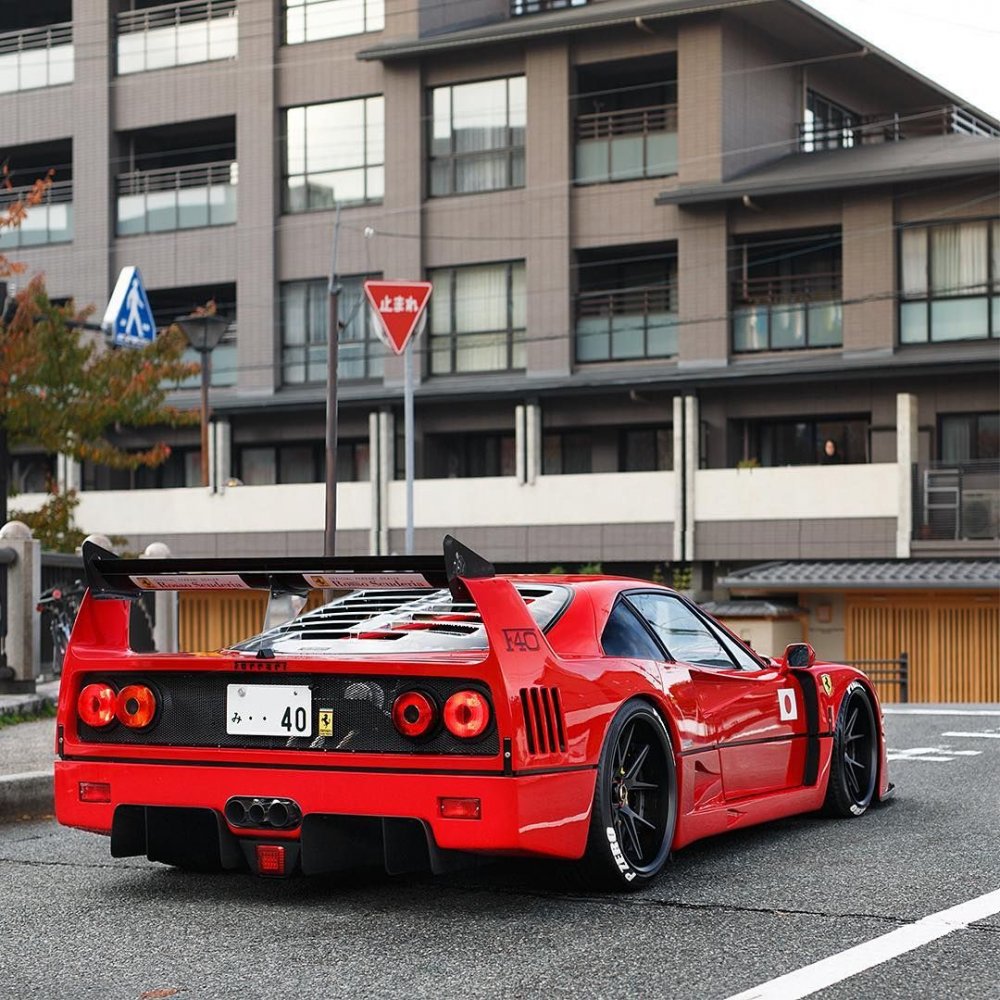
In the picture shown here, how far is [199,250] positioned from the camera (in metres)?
39.6

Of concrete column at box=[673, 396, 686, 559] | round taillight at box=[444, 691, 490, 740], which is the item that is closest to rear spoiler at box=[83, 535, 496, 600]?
round taillight at box=[444, 691, 490, 740]

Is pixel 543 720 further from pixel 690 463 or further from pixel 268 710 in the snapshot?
pixel 690 463

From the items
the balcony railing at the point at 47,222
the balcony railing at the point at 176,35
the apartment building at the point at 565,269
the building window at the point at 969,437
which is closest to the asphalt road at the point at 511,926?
the apartment building at the point at 565,269

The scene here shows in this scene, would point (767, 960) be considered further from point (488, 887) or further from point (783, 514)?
point (783, 514)

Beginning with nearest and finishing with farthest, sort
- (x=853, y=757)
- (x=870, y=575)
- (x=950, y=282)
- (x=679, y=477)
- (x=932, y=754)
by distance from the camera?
(x=853, y=757)
(x=932, y=754)
(x=870, y=575)
(x=950, y=282)
(x=679, y=477)

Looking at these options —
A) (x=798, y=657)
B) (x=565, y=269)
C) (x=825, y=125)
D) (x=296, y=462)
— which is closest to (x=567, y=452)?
(x=565, y=269)

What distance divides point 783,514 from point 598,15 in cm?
1039

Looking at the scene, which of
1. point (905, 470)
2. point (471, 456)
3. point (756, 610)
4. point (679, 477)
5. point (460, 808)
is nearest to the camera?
point (460, 808)

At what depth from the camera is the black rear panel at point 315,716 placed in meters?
6.03

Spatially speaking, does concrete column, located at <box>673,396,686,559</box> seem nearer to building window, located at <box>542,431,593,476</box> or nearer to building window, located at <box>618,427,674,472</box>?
building window, located at <box>618,427,674,472</box>

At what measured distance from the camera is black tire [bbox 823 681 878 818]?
8398 millimetres

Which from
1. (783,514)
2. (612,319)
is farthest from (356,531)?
(783,514)

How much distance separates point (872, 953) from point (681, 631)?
2.38 meters

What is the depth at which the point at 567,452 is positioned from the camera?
3681 centimetres
